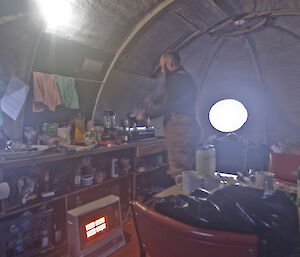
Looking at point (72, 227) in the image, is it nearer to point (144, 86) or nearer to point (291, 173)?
point (291, 173)

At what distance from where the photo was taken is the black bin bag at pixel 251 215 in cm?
59

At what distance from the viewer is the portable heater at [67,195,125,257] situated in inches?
79.0

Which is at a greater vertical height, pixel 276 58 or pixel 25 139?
pixel 276 58

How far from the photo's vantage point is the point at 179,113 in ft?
6.79

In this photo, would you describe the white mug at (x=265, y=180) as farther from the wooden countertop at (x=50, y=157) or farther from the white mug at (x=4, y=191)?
the white mug at (x=4, y=191)

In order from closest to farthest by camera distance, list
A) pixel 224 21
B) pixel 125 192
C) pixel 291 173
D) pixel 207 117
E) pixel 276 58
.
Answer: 1. pixel 291 173
2. pixel 125 192
3. pixel 224 21
4. pixel 276 58
5. pixel 207 117

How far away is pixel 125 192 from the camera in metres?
3.06

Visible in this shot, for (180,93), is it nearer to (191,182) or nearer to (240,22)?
(191,182)

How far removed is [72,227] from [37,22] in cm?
189

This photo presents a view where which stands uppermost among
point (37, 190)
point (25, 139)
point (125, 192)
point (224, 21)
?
point (224, 21)

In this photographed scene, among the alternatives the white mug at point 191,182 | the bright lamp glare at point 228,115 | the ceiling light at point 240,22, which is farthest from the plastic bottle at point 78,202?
the ceiling light at point 240,22

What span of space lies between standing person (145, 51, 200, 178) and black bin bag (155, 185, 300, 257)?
1.37 metres

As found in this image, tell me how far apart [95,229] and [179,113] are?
1401mm

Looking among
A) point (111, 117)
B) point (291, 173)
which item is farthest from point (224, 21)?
point (291, 173)
